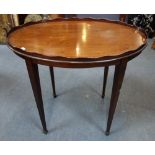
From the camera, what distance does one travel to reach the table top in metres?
1.07

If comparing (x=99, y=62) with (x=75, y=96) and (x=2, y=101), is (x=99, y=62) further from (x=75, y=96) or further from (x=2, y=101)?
(x=2, y=101)

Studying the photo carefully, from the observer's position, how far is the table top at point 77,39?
1073 millimetres

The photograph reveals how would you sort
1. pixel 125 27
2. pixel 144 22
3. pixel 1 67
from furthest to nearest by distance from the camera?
pixel 144 22 → pixel 1 67 → pixel 125 27

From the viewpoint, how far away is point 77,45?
1.16m

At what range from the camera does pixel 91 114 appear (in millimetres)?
1644

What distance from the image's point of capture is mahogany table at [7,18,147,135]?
101cm

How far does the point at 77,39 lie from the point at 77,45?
10 centimetres

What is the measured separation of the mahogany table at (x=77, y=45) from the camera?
101 cm

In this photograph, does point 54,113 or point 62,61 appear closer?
point 62,61
